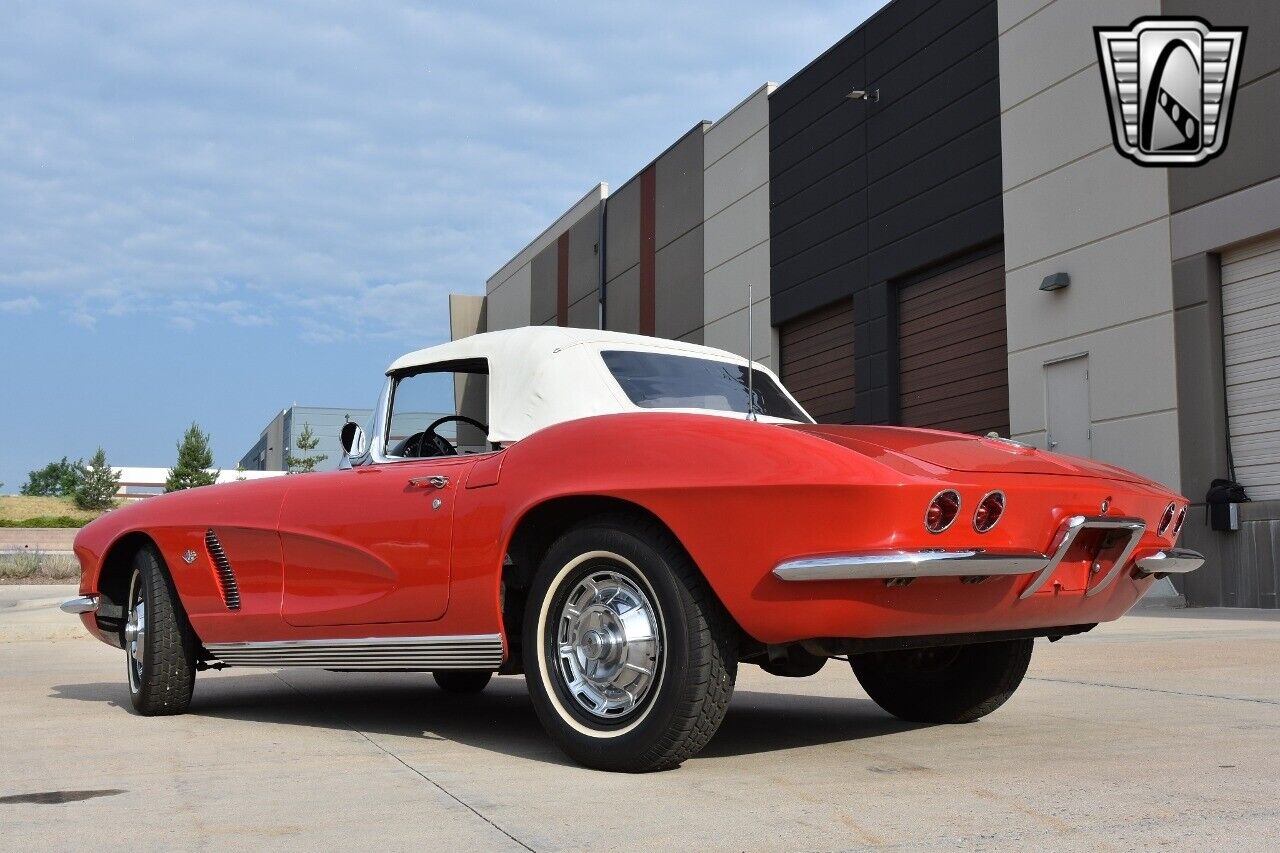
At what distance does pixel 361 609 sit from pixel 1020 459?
2.31 metres

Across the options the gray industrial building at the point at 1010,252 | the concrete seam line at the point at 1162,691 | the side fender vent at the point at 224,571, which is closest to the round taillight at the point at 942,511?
the concrete seam line at the point at 1162,691

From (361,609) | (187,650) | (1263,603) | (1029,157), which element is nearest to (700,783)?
(361,609)

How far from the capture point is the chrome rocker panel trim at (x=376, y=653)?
4148mm

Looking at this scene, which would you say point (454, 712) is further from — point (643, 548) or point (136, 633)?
point (643, 548)

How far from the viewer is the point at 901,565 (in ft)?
10.5

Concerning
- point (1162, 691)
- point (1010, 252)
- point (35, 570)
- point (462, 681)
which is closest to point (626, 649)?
point (462, 681)

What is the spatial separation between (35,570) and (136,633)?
25.0m

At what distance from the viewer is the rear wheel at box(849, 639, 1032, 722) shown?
15.3 feet

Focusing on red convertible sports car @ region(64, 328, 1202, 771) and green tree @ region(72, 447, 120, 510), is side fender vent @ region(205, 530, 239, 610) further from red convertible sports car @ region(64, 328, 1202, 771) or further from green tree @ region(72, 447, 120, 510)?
green tree @ region(72, 447, 120, 510)

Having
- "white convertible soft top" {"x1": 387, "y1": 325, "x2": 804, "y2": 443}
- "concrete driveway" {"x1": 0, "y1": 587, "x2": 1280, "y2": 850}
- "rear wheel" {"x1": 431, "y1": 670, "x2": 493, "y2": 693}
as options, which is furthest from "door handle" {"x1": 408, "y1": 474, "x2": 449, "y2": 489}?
"rear wheel" {"x1": 431, "y1": 670, "x2": 493, "y2": 693}

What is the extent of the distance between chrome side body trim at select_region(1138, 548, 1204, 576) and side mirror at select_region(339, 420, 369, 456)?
9.41ft

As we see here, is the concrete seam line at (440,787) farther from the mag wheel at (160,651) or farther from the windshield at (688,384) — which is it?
the windshield at (688,384)

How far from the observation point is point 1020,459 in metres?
3.77

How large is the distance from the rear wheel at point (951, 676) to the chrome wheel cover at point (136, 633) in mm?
3023
